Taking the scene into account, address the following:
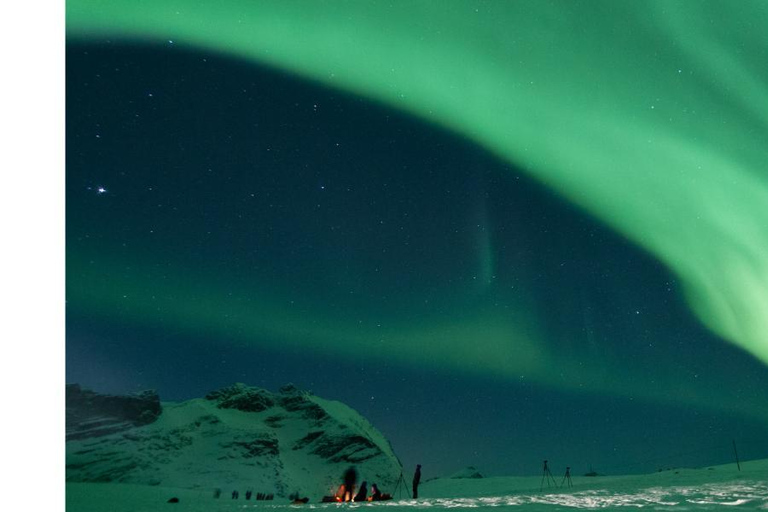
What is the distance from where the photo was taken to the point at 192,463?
77.0 metres

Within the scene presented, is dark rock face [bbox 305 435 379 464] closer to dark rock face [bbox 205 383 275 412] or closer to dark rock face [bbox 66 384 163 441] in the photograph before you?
dark rock face [bbox 205 383 275 412]

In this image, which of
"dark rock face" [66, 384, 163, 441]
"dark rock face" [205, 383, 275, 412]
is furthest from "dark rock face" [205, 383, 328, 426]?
"dark rock face" [66, 384, 163, 441]

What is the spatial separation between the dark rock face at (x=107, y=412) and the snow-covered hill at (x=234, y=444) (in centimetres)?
26

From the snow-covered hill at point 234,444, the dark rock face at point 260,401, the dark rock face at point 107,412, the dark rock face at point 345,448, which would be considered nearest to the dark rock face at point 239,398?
the dark rock face at point 260,401

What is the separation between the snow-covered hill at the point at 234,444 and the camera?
71.2 m

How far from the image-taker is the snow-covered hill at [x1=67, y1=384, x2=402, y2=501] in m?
71.2

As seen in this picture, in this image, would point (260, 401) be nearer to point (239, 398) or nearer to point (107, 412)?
point (239, 398)

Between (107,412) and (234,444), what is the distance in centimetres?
2904

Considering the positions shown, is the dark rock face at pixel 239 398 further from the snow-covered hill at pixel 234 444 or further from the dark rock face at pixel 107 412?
the dark rock face at pixel 107 412
